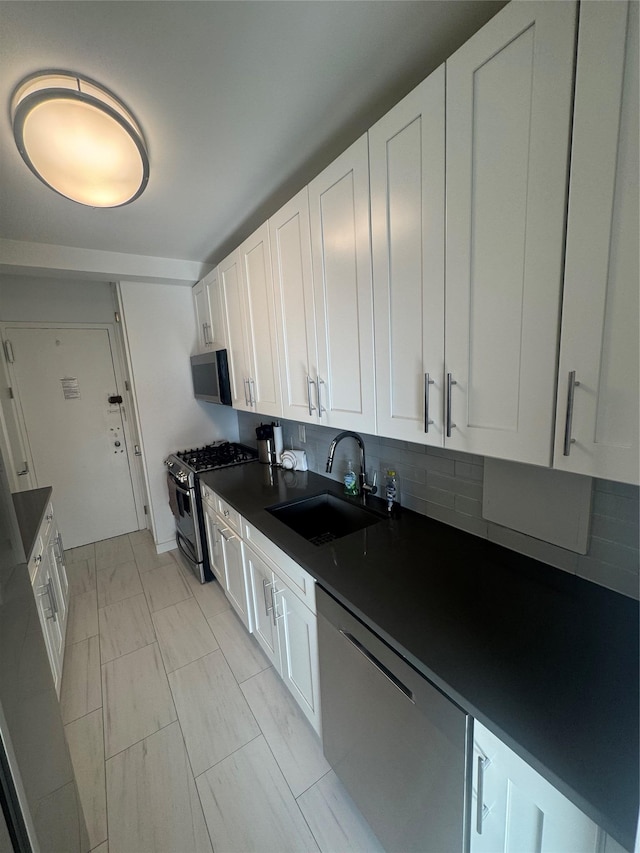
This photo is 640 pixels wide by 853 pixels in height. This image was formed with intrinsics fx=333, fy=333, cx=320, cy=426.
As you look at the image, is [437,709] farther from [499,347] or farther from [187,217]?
[187,217]

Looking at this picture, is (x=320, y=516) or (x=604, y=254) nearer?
(x=604, y=254)

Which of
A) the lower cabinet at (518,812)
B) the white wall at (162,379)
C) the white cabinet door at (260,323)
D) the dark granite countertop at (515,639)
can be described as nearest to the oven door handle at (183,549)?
the white wall at (162,379)

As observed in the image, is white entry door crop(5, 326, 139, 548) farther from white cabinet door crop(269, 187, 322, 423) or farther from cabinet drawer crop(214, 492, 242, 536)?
white cabinet door crop(269, 187, 322, 423)

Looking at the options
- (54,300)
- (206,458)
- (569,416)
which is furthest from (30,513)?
→ (569,416)

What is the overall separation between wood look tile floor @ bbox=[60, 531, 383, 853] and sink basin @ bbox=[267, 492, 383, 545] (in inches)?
31.2

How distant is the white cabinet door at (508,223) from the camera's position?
0.70 meters

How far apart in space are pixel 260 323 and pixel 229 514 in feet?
3.73

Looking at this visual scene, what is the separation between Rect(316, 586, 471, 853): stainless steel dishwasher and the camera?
773mm

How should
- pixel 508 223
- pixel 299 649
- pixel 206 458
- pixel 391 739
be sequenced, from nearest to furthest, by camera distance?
1. pixel 508 223
2. pixel 391 739
3. pixel 299 649
4. pixel 206 458

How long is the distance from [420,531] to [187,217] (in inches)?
84.5

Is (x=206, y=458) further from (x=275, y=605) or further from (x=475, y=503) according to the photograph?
(x=475, y=503)

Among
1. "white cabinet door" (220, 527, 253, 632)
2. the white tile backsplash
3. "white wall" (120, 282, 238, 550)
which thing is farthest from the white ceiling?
"white cabinet door" (220, 527, 253, 632)

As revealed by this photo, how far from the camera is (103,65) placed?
1.00 m

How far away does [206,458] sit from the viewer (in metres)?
2.81
